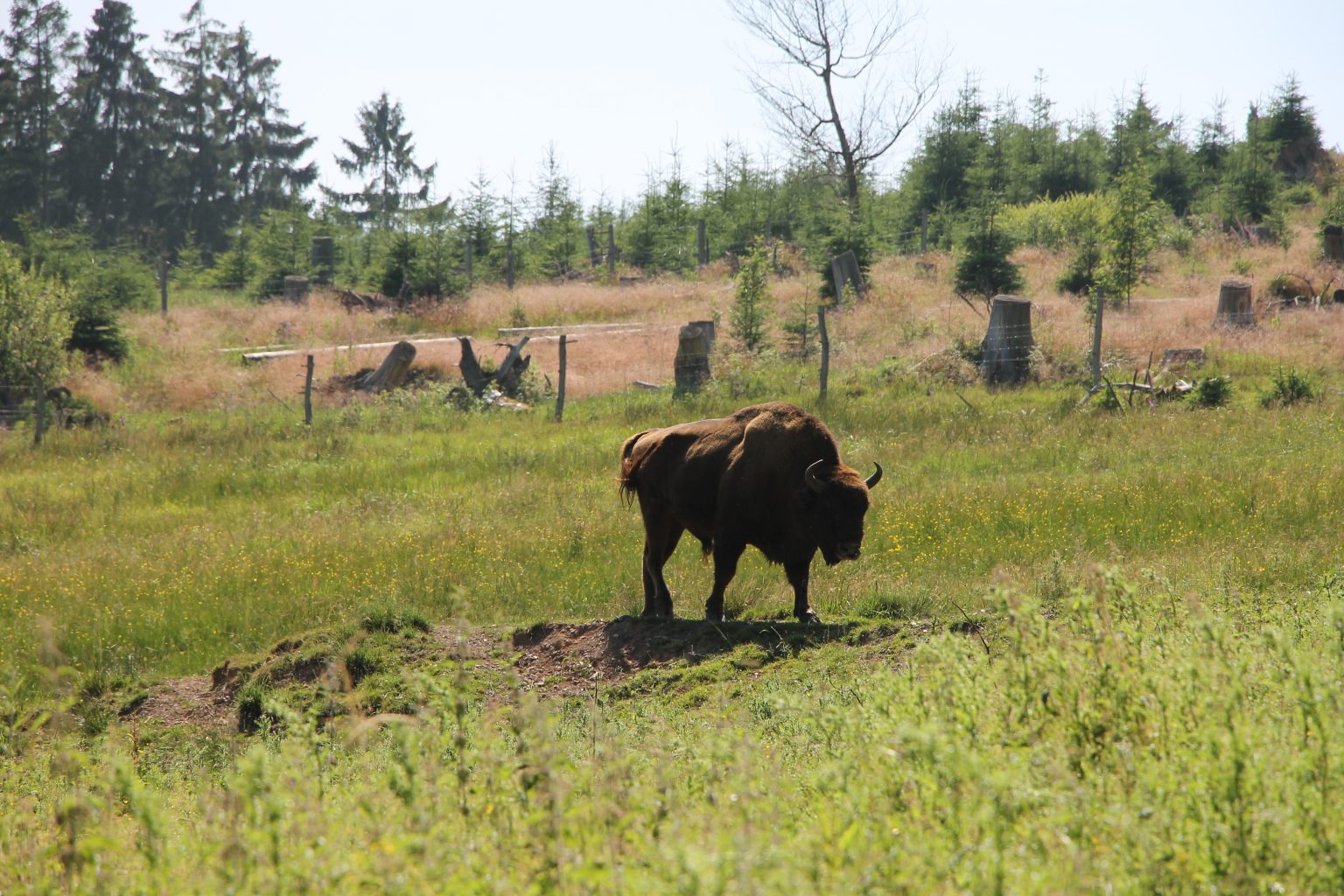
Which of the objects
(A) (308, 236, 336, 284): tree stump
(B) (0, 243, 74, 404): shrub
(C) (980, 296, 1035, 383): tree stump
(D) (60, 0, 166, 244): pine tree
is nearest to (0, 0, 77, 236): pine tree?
(D) (60, 0, 166, 244): pine tree

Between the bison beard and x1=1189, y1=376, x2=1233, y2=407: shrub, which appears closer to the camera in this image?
the bison beard

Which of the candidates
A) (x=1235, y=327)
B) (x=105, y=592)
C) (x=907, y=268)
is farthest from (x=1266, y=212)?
(x=105, y=592)

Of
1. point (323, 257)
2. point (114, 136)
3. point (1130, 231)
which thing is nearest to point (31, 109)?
point (114, 136)

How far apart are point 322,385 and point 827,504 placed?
19.0 meters

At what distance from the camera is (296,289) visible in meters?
36.5

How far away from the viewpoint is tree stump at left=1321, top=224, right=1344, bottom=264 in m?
28.3

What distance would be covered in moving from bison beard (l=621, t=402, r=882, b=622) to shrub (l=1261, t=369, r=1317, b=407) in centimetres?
1085

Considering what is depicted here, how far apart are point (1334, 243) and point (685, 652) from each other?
87.3 feet

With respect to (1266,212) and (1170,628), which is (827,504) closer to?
(1170,628)

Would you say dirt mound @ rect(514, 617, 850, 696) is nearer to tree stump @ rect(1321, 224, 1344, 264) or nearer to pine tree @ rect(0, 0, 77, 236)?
tree stump @ rect(1321, 224, 1344, 264)

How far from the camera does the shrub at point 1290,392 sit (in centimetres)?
1723

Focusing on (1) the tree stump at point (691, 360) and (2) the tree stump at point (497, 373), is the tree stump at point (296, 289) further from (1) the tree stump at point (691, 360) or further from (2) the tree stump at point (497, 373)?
(1) the tree stump at point (691, 360)

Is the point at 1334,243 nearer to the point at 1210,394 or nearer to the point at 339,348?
the point at 1210,394

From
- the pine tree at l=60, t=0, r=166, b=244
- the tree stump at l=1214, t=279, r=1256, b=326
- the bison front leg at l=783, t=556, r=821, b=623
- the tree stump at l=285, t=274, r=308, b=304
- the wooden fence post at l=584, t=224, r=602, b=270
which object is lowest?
the bison front leg at l=783, t=556, r=821, b=623
